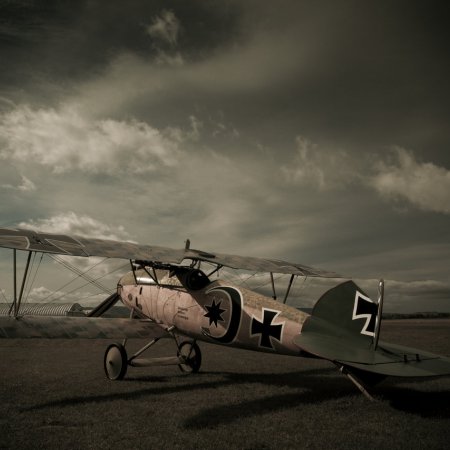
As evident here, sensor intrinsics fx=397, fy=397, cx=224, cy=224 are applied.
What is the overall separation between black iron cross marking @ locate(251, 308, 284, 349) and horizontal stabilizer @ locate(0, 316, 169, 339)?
10.7ft

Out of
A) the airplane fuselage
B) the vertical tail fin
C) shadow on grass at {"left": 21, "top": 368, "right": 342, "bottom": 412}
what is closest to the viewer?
the vertical tail fin

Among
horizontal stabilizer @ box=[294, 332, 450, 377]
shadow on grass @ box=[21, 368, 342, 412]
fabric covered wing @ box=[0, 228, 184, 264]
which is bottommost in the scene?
shadow on grass @ box=[21, 368, 342, 412]

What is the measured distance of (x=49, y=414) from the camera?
20.1ft

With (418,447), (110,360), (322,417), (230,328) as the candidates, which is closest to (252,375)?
(230,328)

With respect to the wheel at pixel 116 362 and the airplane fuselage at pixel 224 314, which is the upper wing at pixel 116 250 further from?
the wheel at pixel 116 362

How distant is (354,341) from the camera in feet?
21.6

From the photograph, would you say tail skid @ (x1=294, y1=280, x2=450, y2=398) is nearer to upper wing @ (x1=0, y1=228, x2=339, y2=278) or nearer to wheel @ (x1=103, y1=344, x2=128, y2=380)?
upper wing @ (x1=0, y1=228, x2=339, y2=278)

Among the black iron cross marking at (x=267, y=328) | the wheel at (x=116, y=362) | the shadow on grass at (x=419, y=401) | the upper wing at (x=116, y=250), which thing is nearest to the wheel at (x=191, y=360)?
the wheel at (x=116, y=362)

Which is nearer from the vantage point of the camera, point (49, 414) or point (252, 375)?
point (49, 414)

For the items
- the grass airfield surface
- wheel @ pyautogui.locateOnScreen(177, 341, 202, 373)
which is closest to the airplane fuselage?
the grass airfield surface

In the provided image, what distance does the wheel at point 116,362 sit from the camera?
905 cm

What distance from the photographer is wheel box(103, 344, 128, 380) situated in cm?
905

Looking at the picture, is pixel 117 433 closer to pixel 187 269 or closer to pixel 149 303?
pixel 187 269

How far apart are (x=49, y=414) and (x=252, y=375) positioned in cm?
524
